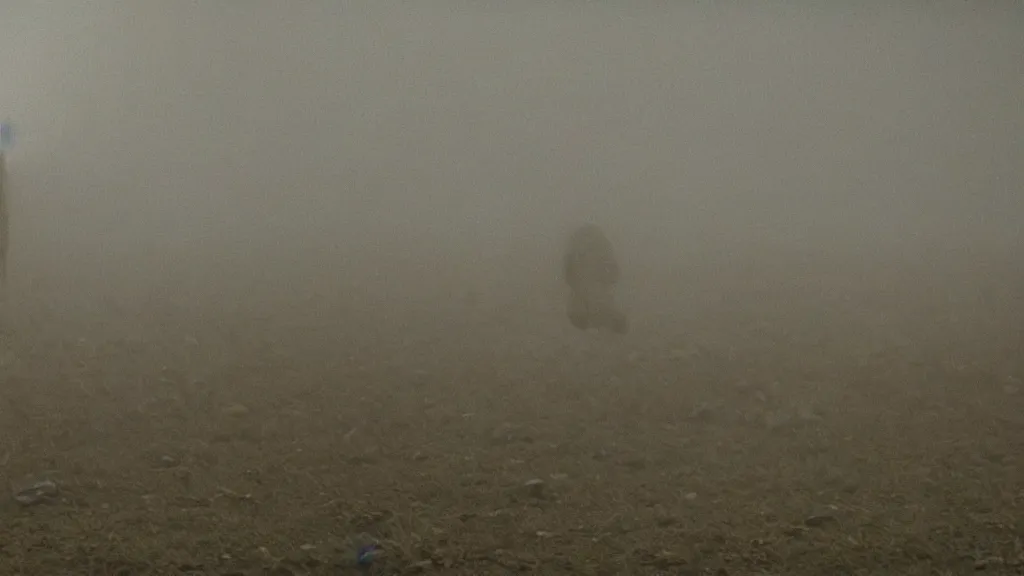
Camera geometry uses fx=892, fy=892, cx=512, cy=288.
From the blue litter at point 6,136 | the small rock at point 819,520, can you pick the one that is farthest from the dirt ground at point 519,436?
the blue litter at point 6,136

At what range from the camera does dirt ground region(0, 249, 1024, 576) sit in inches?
41.2

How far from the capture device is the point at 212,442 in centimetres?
115

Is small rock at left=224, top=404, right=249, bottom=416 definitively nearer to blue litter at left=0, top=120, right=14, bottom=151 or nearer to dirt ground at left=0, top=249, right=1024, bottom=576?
dirt ground at left=0, top=249, right=1024, bottom=576

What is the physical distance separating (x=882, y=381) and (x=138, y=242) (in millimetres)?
1208

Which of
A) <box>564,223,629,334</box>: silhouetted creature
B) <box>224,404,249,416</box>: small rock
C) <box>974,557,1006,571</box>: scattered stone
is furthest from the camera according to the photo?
<box>564,223,629,334</box>: silhouetted creature

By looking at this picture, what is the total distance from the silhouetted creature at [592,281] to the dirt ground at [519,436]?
0.08 feet

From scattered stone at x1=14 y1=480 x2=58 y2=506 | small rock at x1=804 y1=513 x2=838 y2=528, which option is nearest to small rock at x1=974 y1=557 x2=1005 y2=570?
small rock at x1=804 y1=513 x2=838 y2=528

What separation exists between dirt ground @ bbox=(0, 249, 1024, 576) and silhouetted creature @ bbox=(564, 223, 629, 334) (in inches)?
1.0

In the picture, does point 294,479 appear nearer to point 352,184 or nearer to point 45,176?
point 352,184

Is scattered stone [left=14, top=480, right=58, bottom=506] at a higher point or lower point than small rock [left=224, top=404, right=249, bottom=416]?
lower

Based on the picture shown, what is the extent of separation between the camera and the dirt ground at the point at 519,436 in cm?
105

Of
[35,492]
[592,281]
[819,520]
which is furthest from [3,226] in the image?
[819,520]

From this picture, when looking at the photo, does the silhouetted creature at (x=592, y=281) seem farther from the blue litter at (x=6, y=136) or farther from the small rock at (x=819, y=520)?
the blue litter at (x=6, y=136)

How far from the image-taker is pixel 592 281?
4.52 feet
